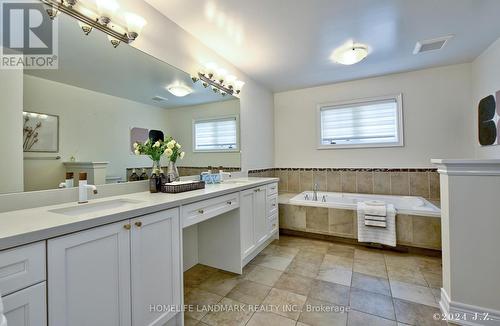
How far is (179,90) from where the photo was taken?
2.21 meters

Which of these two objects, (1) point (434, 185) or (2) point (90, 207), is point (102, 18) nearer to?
(2) point (90, 207)

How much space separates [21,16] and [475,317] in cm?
336

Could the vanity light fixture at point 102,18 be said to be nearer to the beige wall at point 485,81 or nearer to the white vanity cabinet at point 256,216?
the white vanity cabinet at point 256,216

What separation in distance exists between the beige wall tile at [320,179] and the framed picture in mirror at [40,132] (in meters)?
3.49

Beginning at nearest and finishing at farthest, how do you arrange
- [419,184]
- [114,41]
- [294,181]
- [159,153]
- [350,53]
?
[114,41] → [159,153] → [350,53] → [419,184] → [294,181]

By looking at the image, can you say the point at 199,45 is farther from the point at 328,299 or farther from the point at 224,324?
the point at 328,299

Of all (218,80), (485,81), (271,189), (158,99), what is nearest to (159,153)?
(158,99)

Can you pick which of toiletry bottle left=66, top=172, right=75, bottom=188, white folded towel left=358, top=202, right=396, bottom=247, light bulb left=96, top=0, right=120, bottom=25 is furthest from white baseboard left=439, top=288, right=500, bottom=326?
light bulb left=96, top=0, right=120, bottom=25

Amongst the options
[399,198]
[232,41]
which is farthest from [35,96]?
[399,198]

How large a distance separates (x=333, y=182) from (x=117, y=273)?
340 cm

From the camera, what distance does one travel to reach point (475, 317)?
4.92ft

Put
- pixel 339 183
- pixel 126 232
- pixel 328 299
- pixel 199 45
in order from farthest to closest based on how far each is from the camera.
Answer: pixel 339 183 < pixel 199 45 < pixel 328 299 < pixel 126 232

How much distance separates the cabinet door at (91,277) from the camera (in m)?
0.90

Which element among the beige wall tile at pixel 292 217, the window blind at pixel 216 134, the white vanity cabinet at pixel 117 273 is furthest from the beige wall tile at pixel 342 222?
the white vanity cabinet at pixel 117 273
